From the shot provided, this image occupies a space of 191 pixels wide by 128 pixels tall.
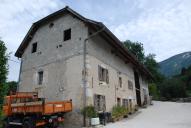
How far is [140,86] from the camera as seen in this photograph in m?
28.4

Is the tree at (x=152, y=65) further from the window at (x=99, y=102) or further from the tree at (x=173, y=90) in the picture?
the window at (x=99, y=102)

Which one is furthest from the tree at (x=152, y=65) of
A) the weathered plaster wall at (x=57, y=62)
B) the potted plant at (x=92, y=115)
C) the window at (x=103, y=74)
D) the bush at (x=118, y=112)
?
the potted plant at (x=92, y=115)

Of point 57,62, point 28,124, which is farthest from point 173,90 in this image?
point 28,124

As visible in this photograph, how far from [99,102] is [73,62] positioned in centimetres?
347

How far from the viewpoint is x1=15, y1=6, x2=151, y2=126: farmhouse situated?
14.7 metres

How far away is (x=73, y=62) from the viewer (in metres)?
15.5

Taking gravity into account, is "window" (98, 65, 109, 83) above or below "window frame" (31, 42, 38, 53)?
below

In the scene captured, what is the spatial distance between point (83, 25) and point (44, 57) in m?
4.48

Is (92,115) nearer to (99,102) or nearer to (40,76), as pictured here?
(99,102)

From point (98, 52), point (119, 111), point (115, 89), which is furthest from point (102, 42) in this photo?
point (119, 111)

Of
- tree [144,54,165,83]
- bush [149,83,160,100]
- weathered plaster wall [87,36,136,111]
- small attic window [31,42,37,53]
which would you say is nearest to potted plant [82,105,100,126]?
weathered plaster wall [87,36,136,111]

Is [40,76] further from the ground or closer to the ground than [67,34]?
closer to the ground

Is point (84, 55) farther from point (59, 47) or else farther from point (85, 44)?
point (59, 47)

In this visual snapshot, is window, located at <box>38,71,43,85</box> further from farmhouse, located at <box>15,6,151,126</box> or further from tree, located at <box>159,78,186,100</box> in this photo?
tree, located at <box>159,78,186,100</box>
